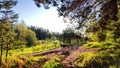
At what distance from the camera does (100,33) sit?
20188 millimetres

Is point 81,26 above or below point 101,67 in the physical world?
above

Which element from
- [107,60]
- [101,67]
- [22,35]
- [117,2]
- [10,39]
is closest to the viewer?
[117,2]

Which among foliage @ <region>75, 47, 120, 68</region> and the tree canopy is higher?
the tree canopy

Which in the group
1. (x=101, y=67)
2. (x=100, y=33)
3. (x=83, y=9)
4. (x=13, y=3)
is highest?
(x=13, y=3)

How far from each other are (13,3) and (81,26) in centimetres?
1481

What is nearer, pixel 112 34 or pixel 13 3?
pixel 112 34

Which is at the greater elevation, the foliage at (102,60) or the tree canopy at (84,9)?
the tree canopy at (84,9)

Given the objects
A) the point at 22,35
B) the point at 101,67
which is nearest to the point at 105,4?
the point at 101,67

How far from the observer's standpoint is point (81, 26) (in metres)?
20.2

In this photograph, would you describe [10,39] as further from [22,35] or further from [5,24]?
[22,35]

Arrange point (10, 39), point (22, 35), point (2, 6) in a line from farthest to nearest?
point (22, 35) → point (10, 39) → point (2, 6)

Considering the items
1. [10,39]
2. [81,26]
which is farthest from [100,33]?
[10,39]

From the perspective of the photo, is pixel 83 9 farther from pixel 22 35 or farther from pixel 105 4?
pixel 22 35

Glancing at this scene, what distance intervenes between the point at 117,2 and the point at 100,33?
3534mm
